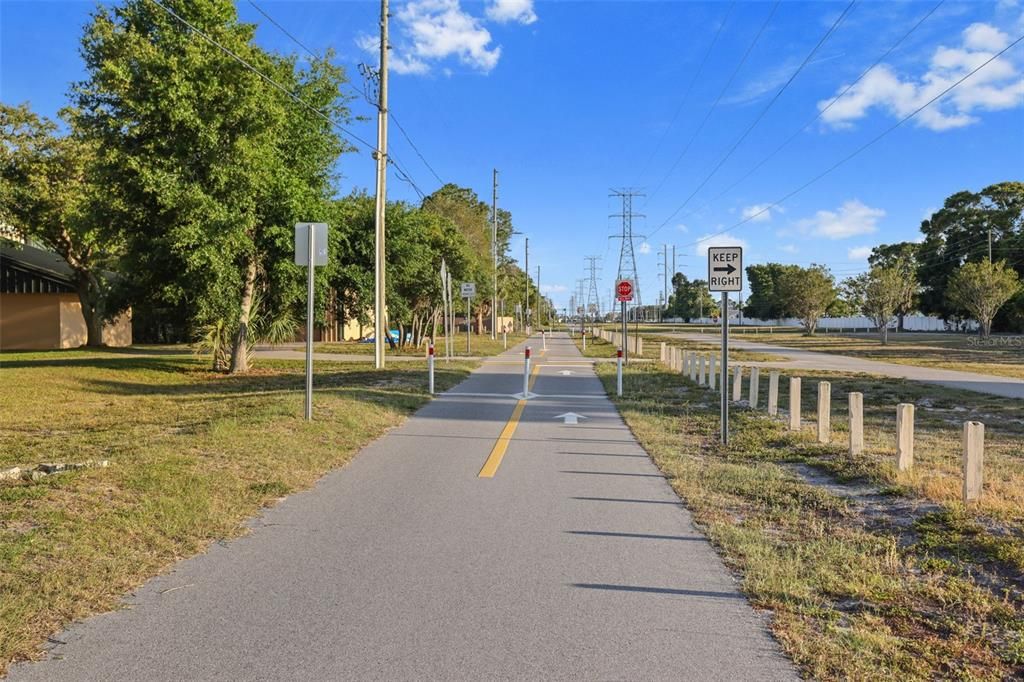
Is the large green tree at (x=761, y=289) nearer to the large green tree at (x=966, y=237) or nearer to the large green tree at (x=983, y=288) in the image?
the large green tree at (x=966, y=237)

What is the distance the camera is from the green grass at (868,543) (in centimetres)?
402

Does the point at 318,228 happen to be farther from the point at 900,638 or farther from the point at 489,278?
the point at 489,278

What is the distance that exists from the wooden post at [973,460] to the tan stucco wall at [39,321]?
38.5 meters

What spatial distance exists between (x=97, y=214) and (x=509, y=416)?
13.4m

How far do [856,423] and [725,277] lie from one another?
2818 millimetres

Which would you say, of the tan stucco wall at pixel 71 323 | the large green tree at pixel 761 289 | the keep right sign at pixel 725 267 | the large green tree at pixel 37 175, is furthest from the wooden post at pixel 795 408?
the large green tree at pixel 761 289

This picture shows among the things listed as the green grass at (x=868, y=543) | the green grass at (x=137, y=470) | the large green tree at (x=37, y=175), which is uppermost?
the large green tree at (x=37, y=175)

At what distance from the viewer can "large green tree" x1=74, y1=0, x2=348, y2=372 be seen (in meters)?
18.5

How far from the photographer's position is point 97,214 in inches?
779

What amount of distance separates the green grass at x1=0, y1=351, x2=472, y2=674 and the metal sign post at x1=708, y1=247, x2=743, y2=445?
5.21m

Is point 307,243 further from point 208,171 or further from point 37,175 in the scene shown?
point 37,175

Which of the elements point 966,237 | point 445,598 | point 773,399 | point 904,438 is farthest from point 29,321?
point 966,237

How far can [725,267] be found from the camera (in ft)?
36.5

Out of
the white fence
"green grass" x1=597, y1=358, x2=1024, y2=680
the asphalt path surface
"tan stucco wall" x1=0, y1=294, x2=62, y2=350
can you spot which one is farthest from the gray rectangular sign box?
the white fence
